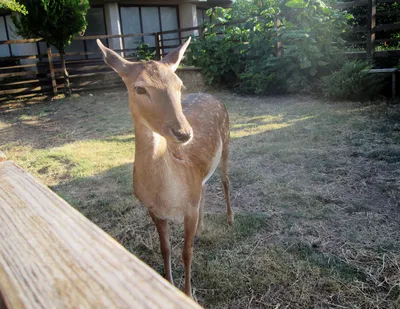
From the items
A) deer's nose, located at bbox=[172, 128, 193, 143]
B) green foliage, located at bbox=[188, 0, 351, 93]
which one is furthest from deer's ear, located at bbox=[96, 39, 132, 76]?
green foliage, located at bbox=[188, 0, 351, 93]

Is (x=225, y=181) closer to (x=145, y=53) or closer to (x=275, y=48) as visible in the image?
(x=275, y=48)

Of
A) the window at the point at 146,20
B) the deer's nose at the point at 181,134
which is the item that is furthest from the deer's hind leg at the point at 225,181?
the window at the point at 146,20

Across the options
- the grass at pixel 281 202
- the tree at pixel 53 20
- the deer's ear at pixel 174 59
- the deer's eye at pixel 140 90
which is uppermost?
the tree at pixel 53 20

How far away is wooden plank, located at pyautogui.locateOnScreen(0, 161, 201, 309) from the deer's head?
3.12 ft

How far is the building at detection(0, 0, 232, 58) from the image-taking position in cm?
1514

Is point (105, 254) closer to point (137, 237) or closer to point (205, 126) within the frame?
point (205, 126)

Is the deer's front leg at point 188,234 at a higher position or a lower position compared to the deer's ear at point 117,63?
lower

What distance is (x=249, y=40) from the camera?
1041 centimetres

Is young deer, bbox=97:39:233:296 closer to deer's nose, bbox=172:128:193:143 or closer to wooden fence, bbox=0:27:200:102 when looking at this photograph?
deer's nose, bbox=172:128:193:143

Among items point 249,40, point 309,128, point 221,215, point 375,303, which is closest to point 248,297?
point 375,303

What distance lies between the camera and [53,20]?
1066 cm

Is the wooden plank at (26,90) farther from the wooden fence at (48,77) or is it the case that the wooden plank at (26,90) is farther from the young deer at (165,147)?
the young deer at (165,147)

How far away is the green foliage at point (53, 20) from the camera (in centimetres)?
1053

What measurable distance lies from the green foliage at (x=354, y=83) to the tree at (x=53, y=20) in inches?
296
